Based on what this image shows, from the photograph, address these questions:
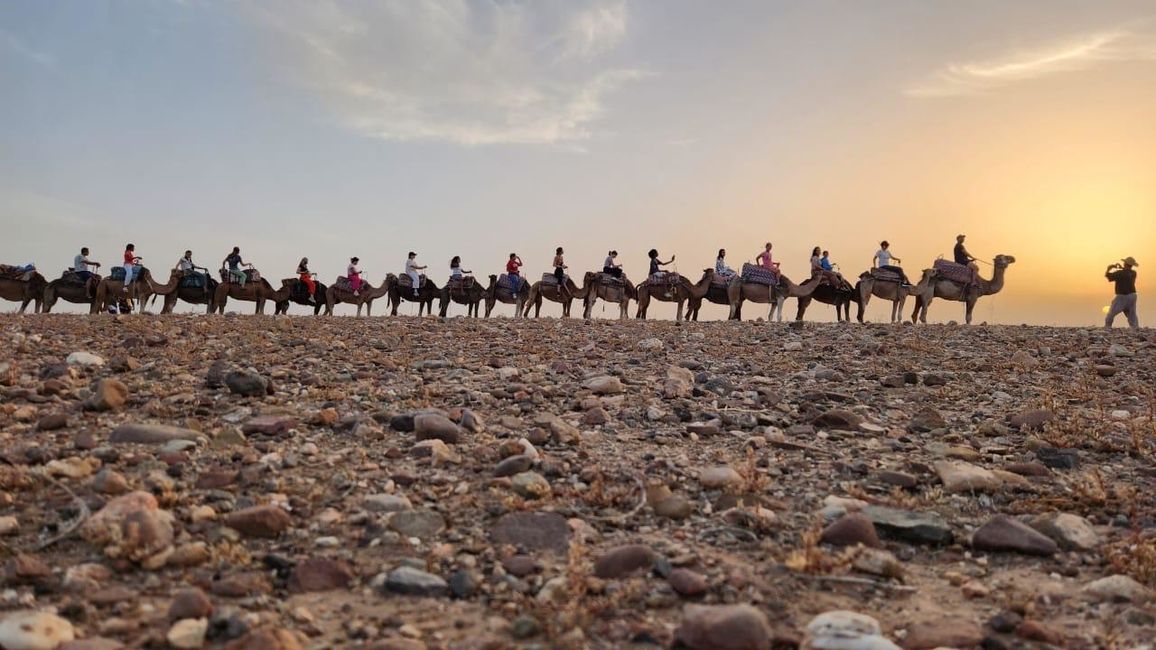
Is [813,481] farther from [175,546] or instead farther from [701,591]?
[175,546]

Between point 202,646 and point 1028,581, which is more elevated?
point 1028,581

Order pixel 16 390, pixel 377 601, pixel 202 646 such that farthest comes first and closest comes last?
pixel 16 390
pixel 377 601
pixel 202 646

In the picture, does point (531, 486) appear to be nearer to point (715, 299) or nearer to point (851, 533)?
point (851, 533)

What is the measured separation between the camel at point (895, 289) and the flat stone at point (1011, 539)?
20.6 m

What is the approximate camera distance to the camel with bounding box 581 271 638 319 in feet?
84.9

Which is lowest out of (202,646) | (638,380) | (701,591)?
(202,646)

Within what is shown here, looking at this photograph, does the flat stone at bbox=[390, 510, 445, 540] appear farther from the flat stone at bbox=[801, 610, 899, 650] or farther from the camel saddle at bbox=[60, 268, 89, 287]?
the camel saddle at bbox=[60, 268, 89, 287]

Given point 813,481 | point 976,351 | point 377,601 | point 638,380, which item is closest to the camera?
point 377,601

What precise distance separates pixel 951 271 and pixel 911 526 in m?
21.8

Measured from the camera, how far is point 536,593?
12.6ft

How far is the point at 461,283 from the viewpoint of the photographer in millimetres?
27453

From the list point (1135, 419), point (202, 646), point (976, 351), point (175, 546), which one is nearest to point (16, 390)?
point (175, 546)

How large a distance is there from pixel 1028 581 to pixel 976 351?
963cm

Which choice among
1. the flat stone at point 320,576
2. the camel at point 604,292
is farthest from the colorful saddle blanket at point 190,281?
the flat stone at point 320,576
